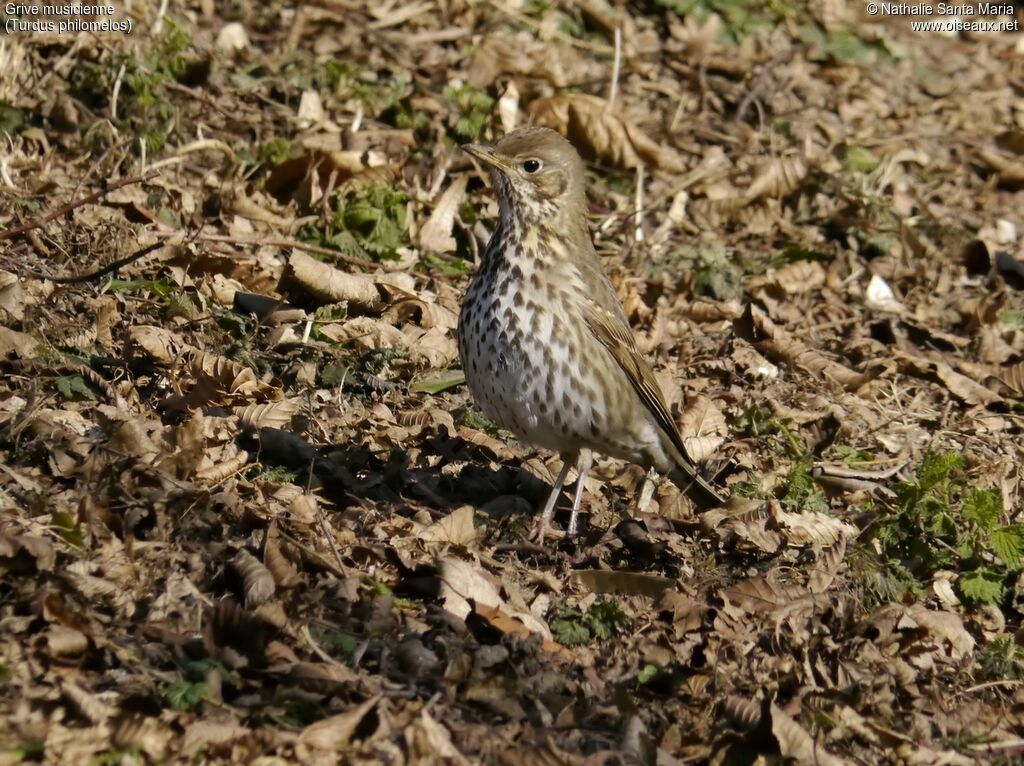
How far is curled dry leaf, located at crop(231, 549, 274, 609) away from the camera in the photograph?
486 centimetres

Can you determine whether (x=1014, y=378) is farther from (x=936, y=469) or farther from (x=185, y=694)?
(x=185, y=694)

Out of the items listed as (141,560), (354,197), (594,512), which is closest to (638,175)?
(354,197)

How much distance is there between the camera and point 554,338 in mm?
6086

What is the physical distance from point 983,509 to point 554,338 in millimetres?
2239

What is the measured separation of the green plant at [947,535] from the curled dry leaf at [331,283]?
304cm

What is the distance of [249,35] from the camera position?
9.63 m

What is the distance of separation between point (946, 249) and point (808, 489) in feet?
11.5

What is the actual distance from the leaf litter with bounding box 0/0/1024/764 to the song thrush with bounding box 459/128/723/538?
15.5 inches

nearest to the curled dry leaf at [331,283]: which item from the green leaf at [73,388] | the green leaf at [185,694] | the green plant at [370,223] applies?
the green plant at [370,223]

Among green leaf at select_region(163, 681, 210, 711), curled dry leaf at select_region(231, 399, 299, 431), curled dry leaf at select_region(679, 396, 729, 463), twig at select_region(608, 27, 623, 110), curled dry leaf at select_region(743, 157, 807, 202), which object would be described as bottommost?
green leaf at select_region(163, 681, 210, 711)

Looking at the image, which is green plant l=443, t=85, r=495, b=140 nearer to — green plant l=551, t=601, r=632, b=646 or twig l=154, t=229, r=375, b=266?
twig l=154, t=229, r=375, b=266

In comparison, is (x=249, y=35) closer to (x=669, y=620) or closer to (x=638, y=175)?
(x=638, y=175)

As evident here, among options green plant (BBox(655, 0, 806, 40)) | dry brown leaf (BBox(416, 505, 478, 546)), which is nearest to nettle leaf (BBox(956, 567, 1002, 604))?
dry brown leaf (BBox(416, 505, 478, 546))

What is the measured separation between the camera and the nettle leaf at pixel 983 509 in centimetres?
641
